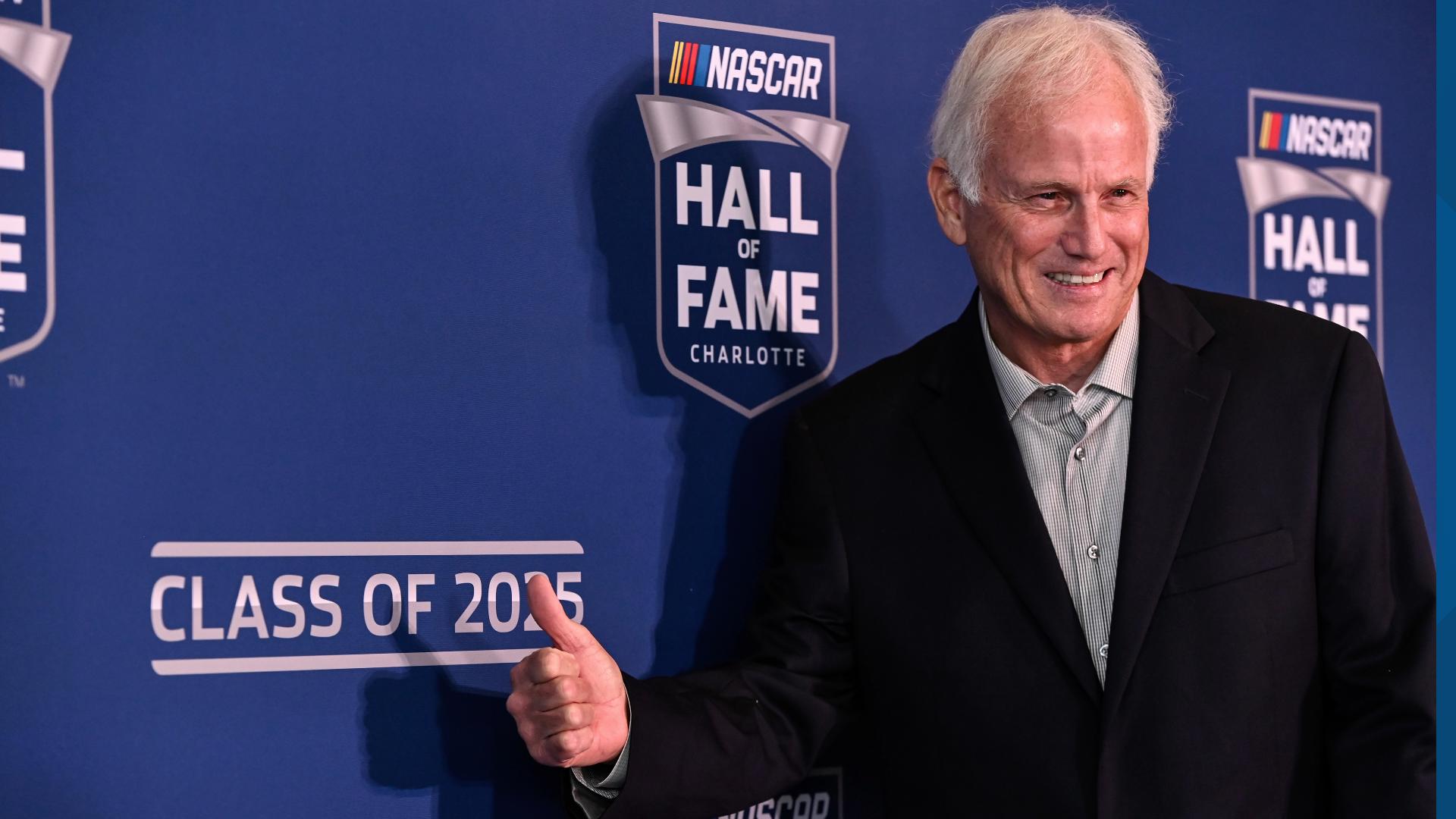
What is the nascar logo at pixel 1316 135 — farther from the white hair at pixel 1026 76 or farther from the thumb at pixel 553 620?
the thumb at pixel 553 620

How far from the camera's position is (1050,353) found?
7.29 ft

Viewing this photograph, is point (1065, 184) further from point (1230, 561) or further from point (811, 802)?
point (811, 802)

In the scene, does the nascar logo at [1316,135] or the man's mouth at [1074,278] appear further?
the nascar logo at [1316,135]

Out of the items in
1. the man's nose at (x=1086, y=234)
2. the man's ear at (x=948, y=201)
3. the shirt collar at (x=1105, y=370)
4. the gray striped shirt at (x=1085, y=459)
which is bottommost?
the gray striped shirt at (x=1085, y=459)

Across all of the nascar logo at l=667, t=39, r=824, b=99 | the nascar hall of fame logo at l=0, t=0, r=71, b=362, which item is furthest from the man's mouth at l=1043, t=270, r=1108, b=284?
the nascar hall of fame logo at l=0, t=0, r=71, b=362

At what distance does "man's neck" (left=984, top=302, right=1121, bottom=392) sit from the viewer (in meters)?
2.21

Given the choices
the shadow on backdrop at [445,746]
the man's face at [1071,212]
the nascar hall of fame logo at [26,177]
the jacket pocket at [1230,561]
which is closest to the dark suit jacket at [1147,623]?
the jacket pocket at [1230,561]

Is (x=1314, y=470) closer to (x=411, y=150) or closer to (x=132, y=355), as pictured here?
(x=411, y=150)

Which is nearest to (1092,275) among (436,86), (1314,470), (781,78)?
(1314,470)

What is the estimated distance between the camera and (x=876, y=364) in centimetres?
240

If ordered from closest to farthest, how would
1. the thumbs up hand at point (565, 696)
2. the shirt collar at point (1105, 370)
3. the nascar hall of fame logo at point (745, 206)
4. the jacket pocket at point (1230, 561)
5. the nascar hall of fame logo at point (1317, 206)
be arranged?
1. the thumbs up hand at point (565, 696)
2. the jacket pocket at point (1230, 561)
3. the shirt collar at point (1105, 370)
4. the nascar hall of fame logo at point (745, 206)
5. the nascar hall of fame logo at point (1317, 206)

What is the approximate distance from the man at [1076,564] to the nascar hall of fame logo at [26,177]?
0.72 meters

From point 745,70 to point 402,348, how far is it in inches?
27.0

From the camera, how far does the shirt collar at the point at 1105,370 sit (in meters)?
2.19
